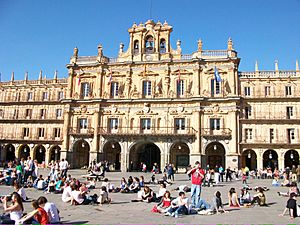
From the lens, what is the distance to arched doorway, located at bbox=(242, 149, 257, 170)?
136ft

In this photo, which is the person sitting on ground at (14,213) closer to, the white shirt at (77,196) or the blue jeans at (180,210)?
A: the white shirt at (77,196)

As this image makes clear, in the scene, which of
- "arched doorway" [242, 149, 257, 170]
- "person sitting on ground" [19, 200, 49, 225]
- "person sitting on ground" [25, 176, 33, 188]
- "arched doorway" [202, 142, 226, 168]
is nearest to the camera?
"person sitting on ground" [19, 200, 49, 225]

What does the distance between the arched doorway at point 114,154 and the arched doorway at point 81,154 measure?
333 centimetres

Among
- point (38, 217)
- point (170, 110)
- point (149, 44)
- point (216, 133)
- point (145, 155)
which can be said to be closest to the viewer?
point (38, 217)

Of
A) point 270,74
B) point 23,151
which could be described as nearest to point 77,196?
point 270,74

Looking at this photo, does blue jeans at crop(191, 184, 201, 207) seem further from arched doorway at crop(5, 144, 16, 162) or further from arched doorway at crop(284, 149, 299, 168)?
arched doorway at crop(5, 144, 16, 162)

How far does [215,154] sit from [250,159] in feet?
16.4

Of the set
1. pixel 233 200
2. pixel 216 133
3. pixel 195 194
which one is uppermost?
pixel 216 133

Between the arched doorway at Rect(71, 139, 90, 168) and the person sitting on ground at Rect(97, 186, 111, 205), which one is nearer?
the person sitting on ground at Rect(97, 186, 111, 205)

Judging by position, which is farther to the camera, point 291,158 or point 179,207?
point 291,158

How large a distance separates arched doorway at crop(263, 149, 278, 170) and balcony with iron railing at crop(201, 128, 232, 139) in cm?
680

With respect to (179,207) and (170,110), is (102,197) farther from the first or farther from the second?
(170,110)

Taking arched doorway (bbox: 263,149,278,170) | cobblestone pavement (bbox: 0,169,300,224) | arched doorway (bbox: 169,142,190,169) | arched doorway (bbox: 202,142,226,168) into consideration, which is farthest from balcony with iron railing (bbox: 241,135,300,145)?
cobblestone pavement (bbox: 0,169,300,224)

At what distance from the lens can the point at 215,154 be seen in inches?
1674
